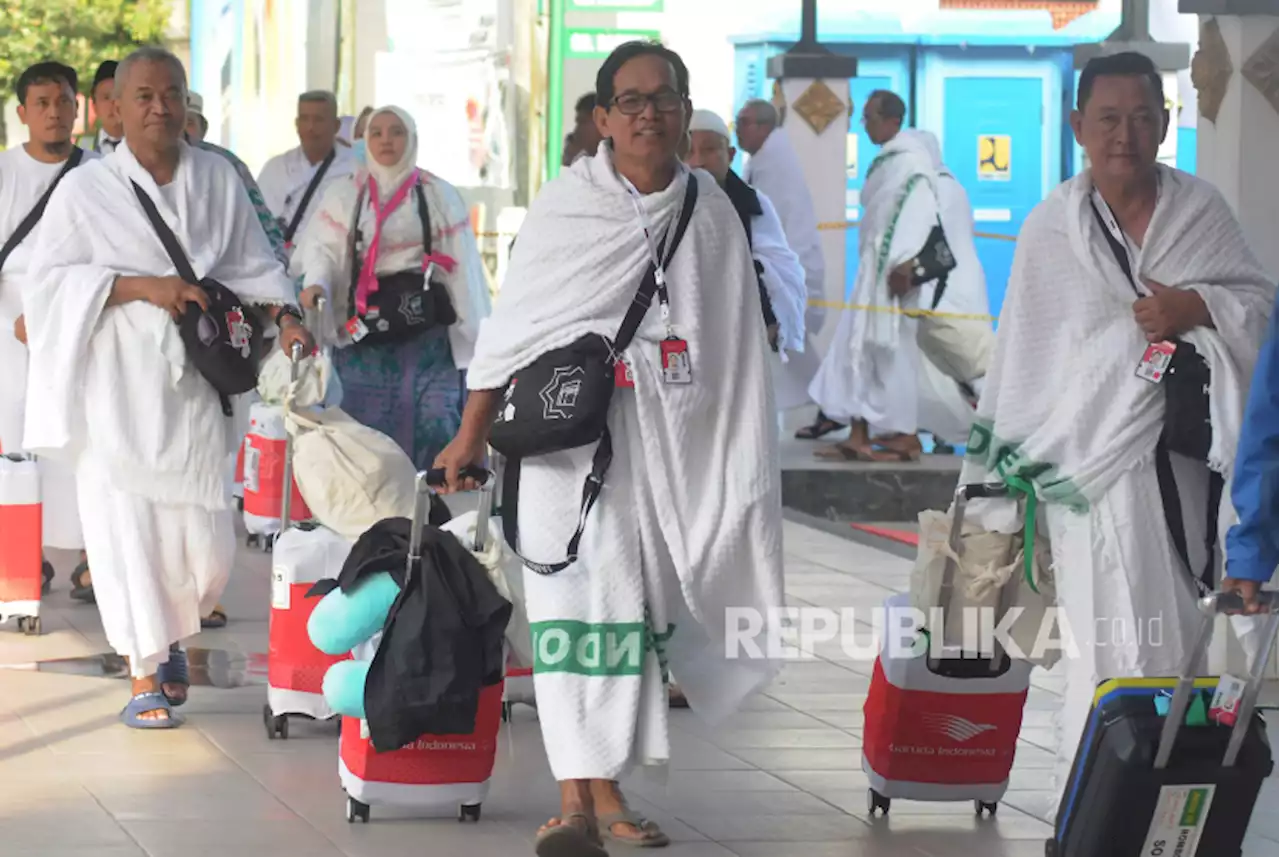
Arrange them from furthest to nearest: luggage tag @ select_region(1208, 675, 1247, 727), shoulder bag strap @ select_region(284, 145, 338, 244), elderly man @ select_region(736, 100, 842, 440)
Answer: elderly man @ select_region(736, 100, 842, 440) → shoulder bag strap @ select_region(284, 145, 338, 244) → luggage tag @ select_region(1208, 675, 1247, 727)

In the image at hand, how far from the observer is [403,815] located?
6164 millimetres

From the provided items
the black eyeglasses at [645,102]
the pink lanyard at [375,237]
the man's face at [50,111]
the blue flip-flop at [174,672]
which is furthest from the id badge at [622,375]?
the man's face at [50,111]

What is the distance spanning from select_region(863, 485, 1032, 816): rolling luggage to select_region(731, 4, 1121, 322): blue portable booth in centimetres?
1522

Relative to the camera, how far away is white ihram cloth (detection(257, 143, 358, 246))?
1198cm

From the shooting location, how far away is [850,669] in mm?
8656

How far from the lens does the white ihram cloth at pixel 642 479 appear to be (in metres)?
5.73

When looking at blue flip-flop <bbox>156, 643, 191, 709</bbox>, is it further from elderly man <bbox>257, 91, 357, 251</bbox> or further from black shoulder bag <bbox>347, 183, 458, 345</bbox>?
elderly man <bbox>257, 91, 357, 251</bbox>

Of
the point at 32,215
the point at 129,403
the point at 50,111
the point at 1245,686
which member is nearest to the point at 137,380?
the point at 129,403

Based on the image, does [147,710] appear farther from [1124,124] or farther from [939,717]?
[1124,124]

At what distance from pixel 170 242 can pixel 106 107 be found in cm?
217

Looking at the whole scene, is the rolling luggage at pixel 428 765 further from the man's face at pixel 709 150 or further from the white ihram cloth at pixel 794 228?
the white ihram cloth at pixel 794 228

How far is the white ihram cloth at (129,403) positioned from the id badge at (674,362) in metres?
2.09

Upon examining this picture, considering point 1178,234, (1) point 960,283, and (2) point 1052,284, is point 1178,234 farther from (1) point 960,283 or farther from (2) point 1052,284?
(1) point 960,283

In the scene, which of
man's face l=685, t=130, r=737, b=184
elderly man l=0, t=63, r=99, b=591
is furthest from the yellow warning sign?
elderly man l=0, t=63, r=99, b=591
